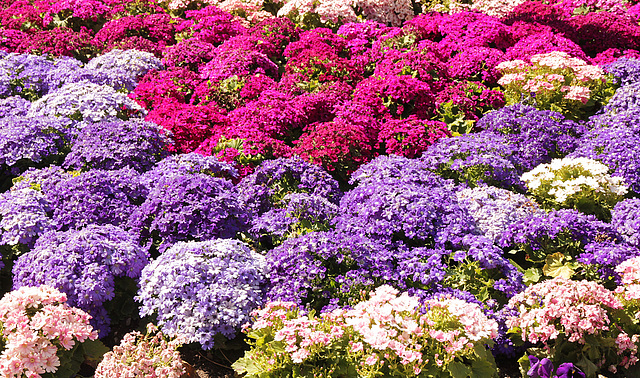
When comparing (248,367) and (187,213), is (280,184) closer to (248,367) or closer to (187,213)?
(187,213)

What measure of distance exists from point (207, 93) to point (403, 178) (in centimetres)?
487

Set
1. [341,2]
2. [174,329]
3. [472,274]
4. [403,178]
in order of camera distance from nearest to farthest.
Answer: [174,329], [472,274], [403,178], [341,2]

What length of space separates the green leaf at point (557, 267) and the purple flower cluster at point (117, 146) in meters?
5.54

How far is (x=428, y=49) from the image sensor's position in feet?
37.7

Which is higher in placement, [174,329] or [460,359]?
[460,359]

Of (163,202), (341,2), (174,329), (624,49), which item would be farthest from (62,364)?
(624,49)

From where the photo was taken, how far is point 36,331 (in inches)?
189

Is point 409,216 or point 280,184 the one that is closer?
point 409,216

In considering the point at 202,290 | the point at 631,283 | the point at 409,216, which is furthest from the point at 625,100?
the point at 202,290

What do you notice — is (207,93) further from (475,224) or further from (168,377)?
(168,377)

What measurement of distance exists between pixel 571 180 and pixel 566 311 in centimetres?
293

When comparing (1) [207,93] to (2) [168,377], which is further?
(1) [207,93]

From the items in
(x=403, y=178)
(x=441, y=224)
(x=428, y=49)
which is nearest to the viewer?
(x=441, y=224)

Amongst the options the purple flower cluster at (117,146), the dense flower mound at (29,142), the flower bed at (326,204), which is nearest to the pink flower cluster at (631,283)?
the flower bed at (326,204)
